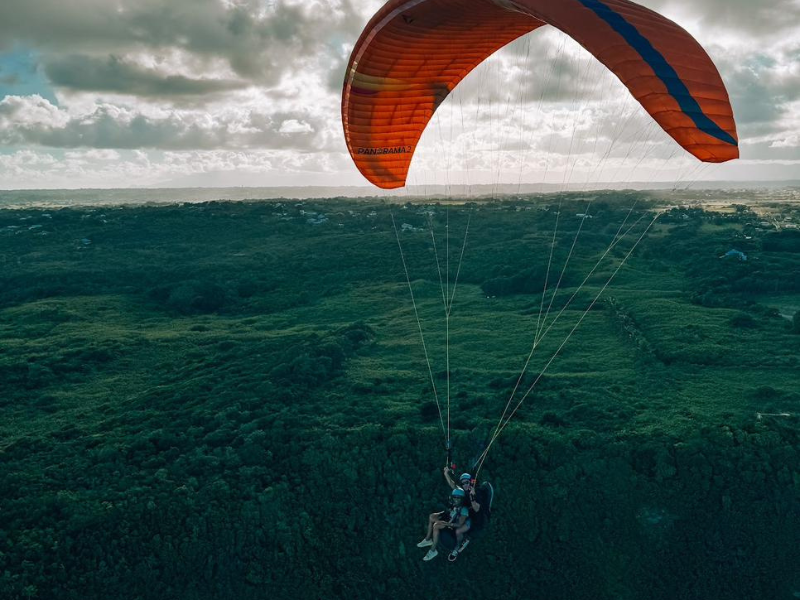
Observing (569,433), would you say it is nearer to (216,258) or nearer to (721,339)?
(721,339)

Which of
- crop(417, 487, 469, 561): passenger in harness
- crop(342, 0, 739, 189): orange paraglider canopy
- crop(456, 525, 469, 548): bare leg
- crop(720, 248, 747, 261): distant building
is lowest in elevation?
crop(456, 525, 469, 548): bare leg

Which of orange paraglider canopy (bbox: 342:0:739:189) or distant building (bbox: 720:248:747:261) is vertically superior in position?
orange paraglider canopy (bbox: 342:0:739:189)

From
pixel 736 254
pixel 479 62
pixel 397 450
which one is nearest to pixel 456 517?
pixel 397 450

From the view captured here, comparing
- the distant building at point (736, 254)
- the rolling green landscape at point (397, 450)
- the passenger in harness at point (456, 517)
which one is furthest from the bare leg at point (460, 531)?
the distant building at point (736, 254)

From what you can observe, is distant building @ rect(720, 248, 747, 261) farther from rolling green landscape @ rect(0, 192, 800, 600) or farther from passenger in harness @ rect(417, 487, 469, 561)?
passenger in harness @ rect(417, 487, 469, 561)

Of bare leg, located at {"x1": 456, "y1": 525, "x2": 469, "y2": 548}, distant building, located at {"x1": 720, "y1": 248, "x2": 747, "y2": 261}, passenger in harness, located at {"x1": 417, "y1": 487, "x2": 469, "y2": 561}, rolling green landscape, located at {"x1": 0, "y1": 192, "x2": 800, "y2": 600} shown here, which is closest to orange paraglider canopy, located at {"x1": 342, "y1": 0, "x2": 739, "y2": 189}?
passenger in harness, located at {"x1": 417, "y1": 487, "x2": 469, "y2": 561}

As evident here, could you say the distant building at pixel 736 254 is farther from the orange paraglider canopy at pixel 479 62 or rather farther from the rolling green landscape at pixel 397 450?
the orange paraglider canopy at pixel 479 62
